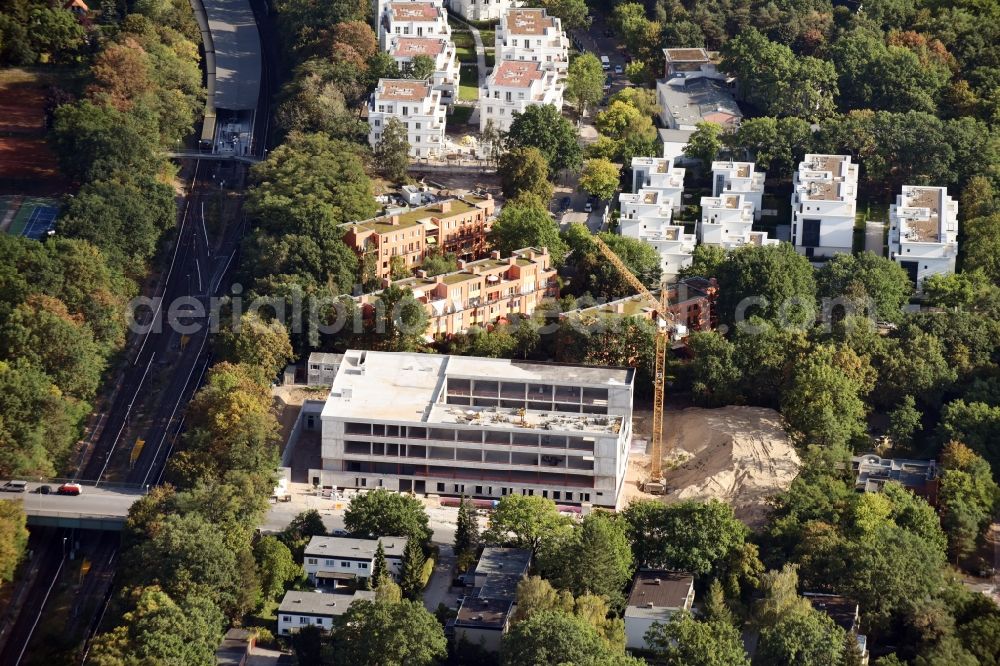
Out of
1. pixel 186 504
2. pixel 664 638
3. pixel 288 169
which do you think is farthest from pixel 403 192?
pixel 664 638

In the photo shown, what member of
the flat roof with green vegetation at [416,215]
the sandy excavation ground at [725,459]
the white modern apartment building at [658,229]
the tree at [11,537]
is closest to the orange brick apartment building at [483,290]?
the flat roof with green vegetation at [416,215]

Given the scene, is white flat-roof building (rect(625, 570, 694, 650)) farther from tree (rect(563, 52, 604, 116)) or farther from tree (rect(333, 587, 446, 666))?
tree (rect(563, 52, 604, 116))

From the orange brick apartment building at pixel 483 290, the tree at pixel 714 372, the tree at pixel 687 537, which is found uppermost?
the orange brick apartment building at pixel 483 290

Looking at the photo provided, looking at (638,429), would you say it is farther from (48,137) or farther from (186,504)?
(48,137)

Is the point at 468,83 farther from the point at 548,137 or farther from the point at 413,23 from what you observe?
the point at 548,137

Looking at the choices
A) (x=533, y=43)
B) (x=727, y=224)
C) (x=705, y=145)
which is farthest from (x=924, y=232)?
(x=533, y=43)

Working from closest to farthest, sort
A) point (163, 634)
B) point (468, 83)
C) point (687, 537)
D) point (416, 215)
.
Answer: point (163, 634)
point (687, 537)
point (416, 215)
point (468, 83)

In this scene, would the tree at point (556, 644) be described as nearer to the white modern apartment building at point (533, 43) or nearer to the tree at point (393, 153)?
the tree at point (393, 153)
